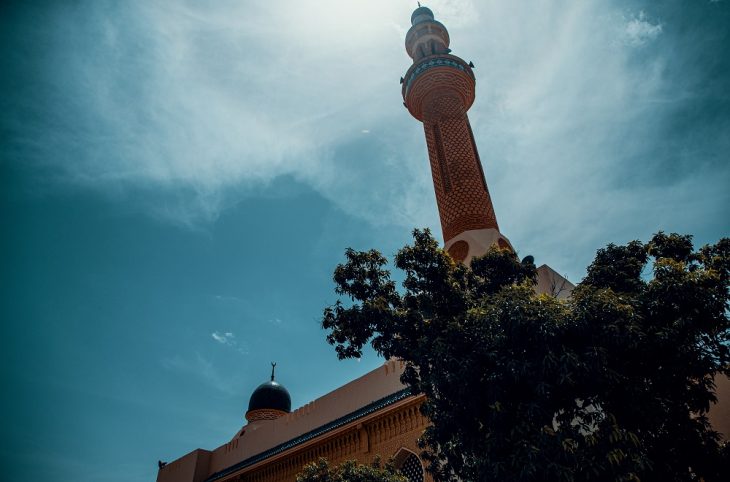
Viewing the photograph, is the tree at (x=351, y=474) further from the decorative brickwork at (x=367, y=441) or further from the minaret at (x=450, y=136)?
the minaret at (x=450, y=136)

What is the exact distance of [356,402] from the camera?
1413 cm

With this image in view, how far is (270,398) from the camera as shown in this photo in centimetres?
2184

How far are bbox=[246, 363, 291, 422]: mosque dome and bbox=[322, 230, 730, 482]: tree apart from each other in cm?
1579

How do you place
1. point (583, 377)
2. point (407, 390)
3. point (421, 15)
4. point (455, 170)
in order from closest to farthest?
1. point (583, 377)
2. point (407, 390)
3. point (455, 170)
4. point (421, 15)

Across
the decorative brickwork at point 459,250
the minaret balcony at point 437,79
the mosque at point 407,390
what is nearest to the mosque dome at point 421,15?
the mosque at point 407,390

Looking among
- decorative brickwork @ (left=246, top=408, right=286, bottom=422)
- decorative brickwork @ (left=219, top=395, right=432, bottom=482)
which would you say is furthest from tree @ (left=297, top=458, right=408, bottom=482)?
decorative brickwork @ (left=246, top=408, right=286, bottom=422)

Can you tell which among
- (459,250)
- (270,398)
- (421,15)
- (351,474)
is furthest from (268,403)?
(421,15)

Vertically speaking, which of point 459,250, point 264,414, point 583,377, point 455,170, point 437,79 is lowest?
point 583,377

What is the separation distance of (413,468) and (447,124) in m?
10.3

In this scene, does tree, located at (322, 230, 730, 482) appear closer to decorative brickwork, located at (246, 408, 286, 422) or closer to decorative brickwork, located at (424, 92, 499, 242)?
decorative brickwork, located at (424, 92, 499, 242)

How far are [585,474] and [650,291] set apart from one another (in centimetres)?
245

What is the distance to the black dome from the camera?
71.1ft

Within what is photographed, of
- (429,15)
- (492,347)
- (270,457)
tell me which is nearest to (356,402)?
(270,457)

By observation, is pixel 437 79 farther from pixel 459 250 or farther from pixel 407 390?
pixel 407 390
